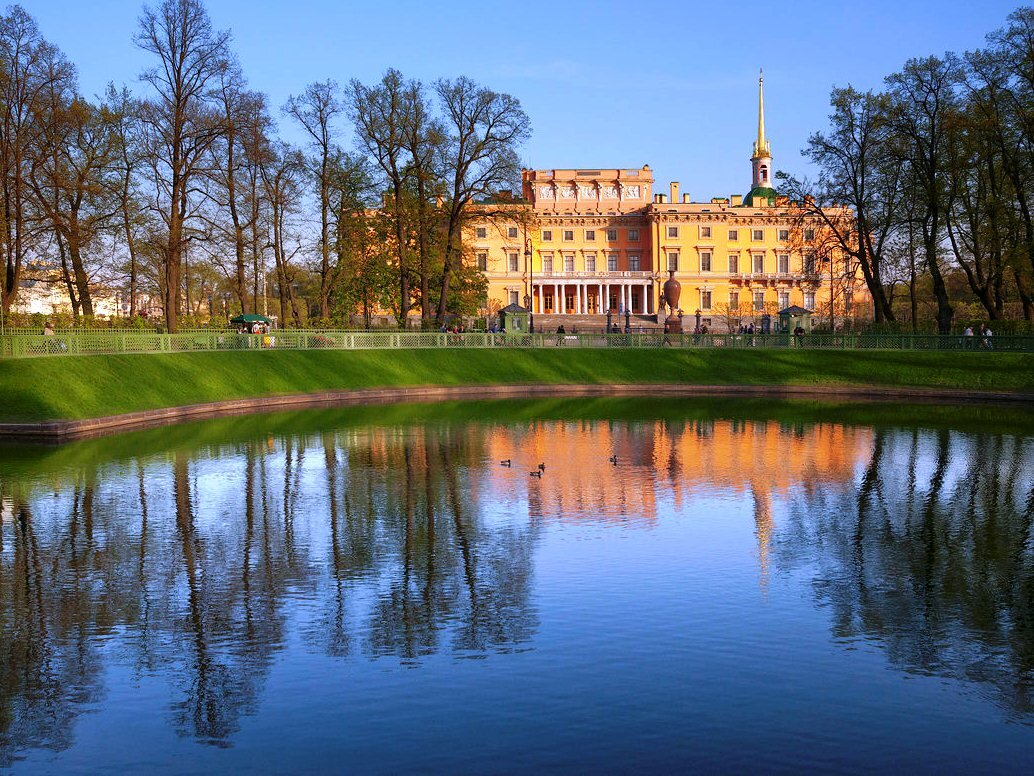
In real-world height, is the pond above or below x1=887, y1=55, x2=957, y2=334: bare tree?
below

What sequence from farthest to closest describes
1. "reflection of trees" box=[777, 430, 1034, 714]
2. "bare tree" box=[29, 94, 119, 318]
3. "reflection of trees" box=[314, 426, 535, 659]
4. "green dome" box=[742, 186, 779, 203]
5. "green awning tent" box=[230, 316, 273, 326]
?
"green dome" box=[742, 186, 779, 203], "green awning tent" box=[230, 316, 273, 326], "bare tree" box=[29, 94, 119, 318], "reflection of trees" box=[314, 426, 535, 659], "reflection of trees" box=[777, 430, 1034, 714]

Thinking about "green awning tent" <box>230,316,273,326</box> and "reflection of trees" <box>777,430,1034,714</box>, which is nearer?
"reflection of trees" <box>777,430,1034,714</box>

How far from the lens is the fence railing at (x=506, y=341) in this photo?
4347 cm

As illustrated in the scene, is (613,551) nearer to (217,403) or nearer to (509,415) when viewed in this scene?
(509,415)

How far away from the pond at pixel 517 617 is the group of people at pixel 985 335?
95.9ft

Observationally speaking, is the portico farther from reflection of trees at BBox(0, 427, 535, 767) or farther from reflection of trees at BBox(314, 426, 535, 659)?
reflection of trees at BBox(0, 427, 535, 767)

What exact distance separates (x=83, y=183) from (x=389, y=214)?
17321 mm

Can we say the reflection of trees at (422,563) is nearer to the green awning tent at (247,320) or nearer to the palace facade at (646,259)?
the green awning tent at (247,320)

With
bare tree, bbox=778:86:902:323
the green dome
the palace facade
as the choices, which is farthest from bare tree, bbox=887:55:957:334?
the green dome

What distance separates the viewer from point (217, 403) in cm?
3775

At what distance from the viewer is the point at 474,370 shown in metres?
51.0

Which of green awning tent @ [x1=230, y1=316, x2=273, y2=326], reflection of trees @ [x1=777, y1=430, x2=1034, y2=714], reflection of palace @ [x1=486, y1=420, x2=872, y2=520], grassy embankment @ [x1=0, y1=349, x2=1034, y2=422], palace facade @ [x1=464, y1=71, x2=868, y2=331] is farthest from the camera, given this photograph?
palace facade @ [x1=464, y1=71, x2=868, y2=331]

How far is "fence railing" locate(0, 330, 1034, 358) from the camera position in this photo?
43.5 metres

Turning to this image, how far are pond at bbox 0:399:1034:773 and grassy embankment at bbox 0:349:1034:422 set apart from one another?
47.3 feet
